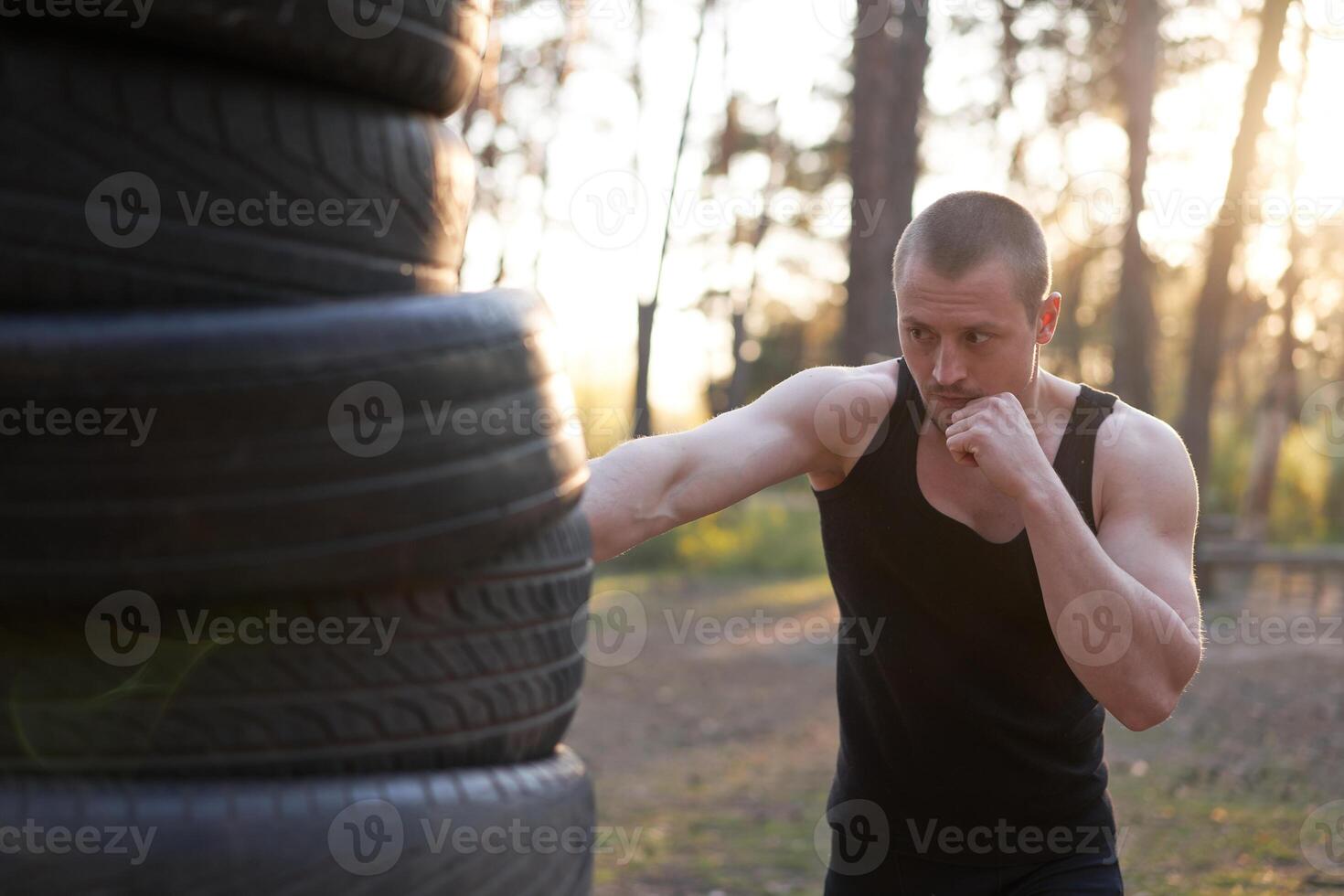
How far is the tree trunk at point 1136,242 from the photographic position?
52.5 ft

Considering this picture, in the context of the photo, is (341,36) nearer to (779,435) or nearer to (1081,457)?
(779,435)

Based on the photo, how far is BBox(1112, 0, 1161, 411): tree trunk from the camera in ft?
52.5

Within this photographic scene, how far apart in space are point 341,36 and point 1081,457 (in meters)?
2.03

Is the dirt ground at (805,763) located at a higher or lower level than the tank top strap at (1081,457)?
lower

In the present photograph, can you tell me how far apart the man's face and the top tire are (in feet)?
4.22

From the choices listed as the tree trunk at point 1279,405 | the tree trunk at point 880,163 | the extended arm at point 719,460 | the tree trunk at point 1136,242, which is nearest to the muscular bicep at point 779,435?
the extended arm at point 719,460

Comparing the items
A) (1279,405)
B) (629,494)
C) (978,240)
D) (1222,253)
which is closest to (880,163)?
(1222,253)

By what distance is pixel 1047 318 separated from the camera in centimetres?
336

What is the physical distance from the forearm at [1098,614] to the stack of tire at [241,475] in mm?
1300

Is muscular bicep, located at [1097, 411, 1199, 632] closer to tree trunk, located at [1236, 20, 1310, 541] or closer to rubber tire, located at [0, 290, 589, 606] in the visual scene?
rubber tire, located at [0, 290, 589, 606]

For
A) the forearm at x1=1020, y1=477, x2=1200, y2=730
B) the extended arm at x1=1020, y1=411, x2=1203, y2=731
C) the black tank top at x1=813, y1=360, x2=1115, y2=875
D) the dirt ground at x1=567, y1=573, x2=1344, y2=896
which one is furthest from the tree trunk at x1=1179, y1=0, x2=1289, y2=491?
the forearm at x1=1020, y1=477, x2=1200, y2=730

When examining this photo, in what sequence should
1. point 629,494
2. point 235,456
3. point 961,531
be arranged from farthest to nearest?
point 961,531 → point 629,494 → point 235,456

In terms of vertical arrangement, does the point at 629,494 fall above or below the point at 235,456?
below

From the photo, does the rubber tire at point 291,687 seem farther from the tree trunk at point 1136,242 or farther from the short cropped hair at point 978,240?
the tree trunk at point 1136,242
